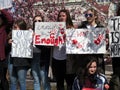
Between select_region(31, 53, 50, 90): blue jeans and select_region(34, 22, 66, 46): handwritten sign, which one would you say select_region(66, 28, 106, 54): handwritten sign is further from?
select_region(31, 53, 50, 90): blue jeans

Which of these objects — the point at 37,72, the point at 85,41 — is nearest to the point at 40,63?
the point at 37,72

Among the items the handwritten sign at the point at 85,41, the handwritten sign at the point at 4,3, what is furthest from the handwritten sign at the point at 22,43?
the handwritten sign at the point at 4,3

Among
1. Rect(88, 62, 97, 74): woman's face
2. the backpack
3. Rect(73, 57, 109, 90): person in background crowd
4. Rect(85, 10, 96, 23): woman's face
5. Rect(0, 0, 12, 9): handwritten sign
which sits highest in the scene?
Rect(0, 0, 12, 9): handwritten sign

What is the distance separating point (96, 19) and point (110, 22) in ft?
0.95

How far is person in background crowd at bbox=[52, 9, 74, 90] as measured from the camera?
868 centimetres

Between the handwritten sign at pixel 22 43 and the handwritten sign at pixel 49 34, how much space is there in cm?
17

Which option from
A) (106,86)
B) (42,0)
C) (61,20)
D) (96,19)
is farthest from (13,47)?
(42,0)

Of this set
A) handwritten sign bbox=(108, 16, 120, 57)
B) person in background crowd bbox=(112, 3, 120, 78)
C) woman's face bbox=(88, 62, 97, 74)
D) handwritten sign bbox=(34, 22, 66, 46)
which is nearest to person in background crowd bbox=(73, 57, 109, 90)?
woman's face bbox=(88, 62, 97, 74)

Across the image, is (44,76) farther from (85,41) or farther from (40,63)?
(85,41)

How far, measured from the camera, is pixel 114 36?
27.9ft

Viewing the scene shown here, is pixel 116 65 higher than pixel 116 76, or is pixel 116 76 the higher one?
pixel 116 65

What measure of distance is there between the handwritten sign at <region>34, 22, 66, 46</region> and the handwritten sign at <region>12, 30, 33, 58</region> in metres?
0.17

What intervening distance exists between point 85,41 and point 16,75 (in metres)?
1.66

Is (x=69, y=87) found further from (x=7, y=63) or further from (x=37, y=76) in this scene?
(x=7, y=63)
